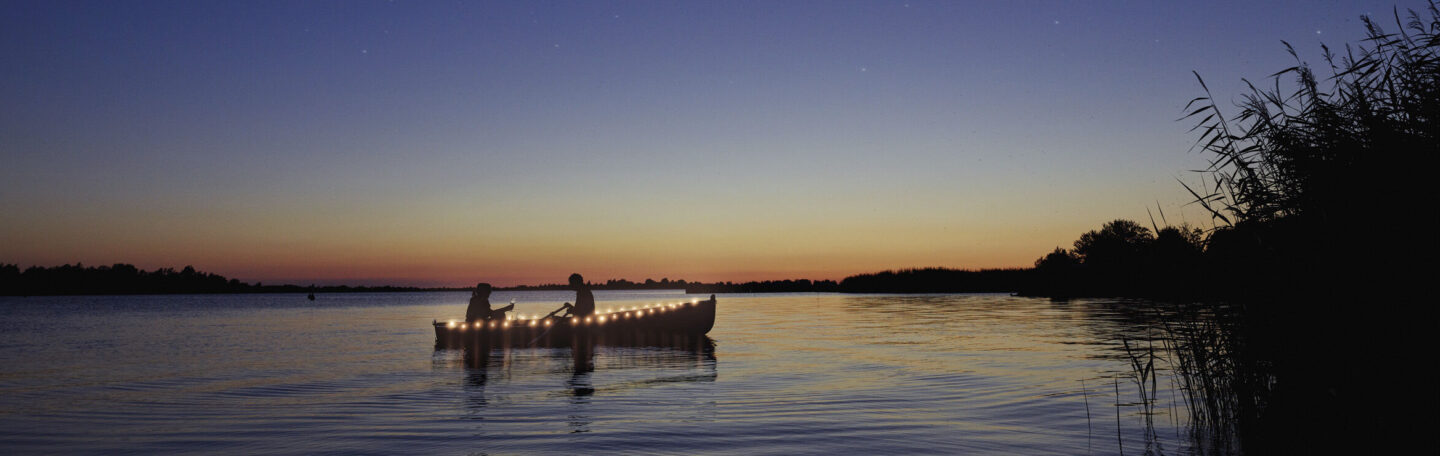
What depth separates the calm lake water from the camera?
9.66 metres

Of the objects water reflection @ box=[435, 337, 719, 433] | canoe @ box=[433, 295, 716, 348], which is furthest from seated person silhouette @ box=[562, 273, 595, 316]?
water reflection @ box=[435, 337, 719, 433]

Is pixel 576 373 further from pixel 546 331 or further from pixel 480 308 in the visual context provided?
pixel 480 308

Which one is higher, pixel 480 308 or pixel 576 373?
pixel 480 308

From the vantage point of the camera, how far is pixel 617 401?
13258 mm

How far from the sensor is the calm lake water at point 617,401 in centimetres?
966

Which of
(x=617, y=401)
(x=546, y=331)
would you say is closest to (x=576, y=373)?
(x=617, y=401)

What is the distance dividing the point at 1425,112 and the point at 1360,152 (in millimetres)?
556

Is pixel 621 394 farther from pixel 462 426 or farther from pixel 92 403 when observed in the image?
pixel 92 403

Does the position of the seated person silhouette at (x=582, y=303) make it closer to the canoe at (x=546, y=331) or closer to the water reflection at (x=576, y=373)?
the canoe at (x=546, y=331)

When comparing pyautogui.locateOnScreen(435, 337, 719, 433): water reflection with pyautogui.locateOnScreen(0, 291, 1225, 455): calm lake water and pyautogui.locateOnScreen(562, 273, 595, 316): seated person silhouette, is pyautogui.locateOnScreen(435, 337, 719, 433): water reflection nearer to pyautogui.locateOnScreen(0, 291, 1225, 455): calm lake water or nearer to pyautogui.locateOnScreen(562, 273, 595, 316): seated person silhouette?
pyautogui.locateOnScreen(0, 291, 1225, 455): calm lake water

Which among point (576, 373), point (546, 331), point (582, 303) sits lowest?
point (576, 373)

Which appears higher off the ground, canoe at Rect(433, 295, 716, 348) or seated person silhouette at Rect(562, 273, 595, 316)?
seated person silhouette at Rect(562, 273, 595, 316)

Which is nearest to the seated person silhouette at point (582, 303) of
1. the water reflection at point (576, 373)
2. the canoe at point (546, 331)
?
the canoe at point (546, 331)

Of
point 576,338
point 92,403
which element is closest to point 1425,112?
point 92,403
